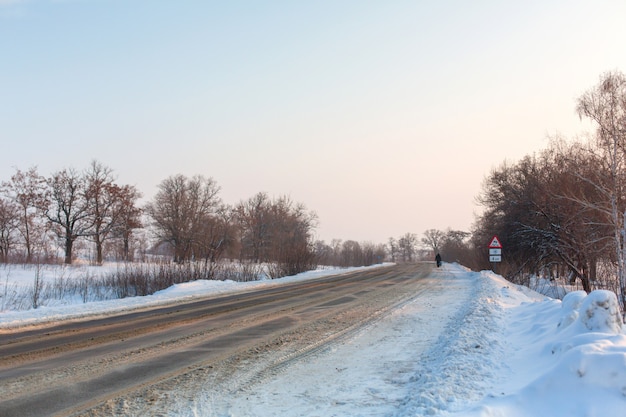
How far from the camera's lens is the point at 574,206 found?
96.9ft

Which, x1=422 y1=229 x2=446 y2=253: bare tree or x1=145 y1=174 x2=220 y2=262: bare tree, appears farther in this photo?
x1=422 y1=229 x2=446 y2=253: bare tree

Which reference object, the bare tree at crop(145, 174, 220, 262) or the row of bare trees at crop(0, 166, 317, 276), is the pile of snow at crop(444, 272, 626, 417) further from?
the bare tree at crop(145, 174, 220, 262)

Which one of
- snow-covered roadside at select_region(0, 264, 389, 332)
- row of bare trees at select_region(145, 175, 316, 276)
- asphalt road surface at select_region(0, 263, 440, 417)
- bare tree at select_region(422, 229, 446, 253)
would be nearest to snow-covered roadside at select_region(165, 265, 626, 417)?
asphalt road surface at select_region(0, 263, 440, 417)

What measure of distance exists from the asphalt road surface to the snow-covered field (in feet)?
2.91

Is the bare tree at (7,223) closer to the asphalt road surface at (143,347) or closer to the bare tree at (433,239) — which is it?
the asphalt road surface at (143,347)

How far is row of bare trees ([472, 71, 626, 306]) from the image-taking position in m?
21.2

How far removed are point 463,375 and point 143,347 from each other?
5663 mm

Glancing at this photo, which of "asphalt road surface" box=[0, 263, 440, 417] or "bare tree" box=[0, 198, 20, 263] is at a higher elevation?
"bare tree" box=[0, 198, 20, 263]

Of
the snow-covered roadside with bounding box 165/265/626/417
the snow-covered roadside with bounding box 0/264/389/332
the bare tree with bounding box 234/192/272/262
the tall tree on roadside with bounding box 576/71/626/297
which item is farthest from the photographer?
the bare tree with bounding box 234/192/272/262

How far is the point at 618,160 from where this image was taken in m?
21.2

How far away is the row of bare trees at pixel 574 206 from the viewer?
69.4ft

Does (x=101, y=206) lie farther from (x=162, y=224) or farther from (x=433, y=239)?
(x=433, y=239)

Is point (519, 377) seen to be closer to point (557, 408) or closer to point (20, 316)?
point (557, 408)

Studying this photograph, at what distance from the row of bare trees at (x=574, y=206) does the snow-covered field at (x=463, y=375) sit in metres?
9.84
